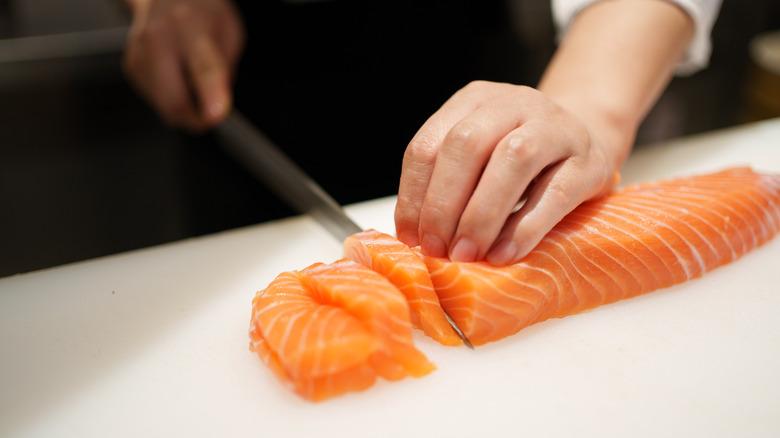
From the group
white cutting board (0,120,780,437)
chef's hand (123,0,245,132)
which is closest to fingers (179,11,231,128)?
chef's hand (123,0,245,132)

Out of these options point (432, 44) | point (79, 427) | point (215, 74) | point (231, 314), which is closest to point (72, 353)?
point (79, 427)

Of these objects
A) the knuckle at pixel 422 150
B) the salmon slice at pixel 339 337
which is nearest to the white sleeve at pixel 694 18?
the knuckle at pixel 422 150

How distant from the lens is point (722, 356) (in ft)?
3.80

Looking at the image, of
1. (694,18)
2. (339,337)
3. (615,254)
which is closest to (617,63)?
(694,18)

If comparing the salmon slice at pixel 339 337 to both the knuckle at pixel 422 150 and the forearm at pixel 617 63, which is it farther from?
the forearm at pixel 617 63

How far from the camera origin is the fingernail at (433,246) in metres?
1.17

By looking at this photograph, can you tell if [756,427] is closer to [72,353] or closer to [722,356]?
[722,356]

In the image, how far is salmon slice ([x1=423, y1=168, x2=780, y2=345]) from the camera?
115cm

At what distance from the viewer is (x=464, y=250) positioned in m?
1.14

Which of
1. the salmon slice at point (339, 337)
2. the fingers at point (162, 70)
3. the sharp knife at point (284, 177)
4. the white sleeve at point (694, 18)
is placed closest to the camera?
the salmon slice at point (339, 337)

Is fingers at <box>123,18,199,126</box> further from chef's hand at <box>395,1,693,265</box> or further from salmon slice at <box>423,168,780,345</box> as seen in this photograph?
salmon slice at <box>423,168,780,345</box>

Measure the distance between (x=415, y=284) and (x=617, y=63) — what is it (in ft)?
3.02

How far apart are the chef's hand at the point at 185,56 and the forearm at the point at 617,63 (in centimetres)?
110

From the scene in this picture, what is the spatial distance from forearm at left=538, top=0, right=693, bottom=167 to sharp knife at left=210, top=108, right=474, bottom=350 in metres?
0.64
